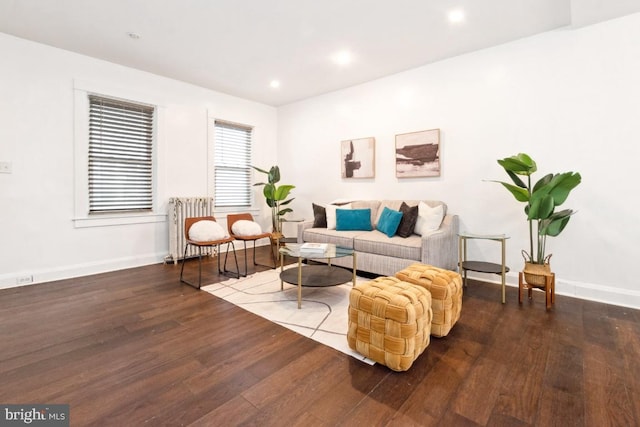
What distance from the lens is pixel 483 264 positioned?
3301 mm

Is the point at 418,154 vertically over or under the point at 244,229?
over

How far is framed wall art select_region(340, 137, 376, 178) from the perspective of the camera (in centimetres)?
465

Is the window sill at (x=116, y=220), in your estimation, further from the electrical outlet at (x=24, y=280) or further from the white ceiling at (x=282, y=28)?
the white ceiling at (x=282, y=28)

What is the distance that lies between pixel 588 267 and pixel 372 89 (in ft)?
11.5

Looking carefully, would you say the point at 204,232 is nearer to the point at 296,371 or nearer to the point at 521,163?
the point at 296,371

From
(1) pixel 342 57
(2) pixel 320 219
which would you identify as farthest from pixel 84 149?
(1) pixel 342 57

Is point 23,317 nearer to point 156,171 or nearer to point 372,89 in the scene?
point 156,171

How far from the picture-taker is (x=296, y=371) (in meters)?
1.80

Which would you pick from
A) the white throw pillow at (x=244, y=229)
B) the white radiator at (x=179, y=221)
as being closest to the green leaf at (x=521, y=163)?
the white throw pillow at (x=244, y=229)

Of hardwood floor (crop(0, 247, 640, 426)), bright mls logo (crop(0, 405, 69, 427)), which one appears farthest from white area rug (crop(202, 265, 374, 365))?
bright mls logo (crop(0, 405, 69, 427))

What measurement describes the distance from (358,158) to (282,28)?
7.27 ft

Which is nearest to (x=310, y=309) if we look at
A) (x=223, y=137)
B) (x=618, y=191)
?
(x=618, y=191)

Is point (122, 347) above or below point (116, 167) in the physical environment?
below

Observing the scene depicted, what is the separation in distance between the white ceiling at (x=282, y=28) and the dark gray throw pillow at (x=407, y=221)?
1.94 meters
